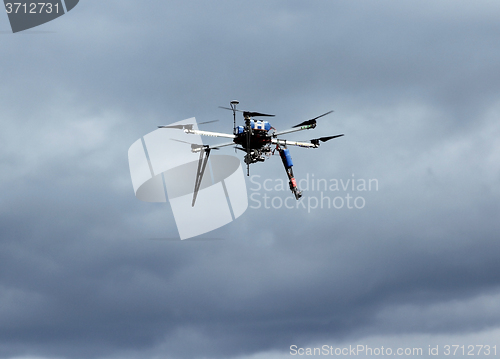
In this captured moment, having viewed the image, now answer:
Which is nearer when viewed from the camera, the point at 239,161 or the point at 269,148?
the point at 269,148

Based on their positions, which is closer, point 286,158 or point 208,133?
point 208,133

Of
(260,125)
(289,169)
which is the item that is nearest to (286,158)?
(289,169)

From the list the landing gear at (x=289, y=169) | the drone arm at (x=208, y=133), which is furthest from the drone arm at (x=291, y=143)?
the drone arm at (x=208, y=133)

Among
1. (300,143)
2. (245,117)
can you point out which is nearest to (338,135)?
(300,143)

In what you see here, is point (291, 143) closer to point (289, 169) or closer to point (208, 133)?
point (289, 169)

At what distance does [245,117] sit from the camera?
458 feet

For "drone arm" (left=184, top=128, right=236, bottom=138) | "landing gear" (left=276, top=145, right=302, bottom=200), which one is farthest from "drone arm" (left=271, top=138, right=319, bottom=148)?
"drone arm" (left=184, top=128, right=236, bottom=138)

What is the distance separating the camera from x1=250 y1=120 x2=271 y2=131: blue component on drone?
5541 inches

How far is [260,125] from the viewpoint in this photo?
463 feet

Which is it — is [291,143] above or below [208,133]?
above

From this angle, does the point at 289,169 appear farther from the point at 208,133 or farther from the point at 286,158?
the point at 208,133

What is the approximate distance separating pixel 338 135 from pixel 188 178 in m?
31.5

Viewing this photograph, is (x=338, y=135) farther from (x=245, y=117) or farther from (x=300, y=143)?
(x=245, y=117)

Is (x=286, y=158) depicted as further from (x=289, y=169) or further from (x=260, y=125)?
(x=260, y=125)
